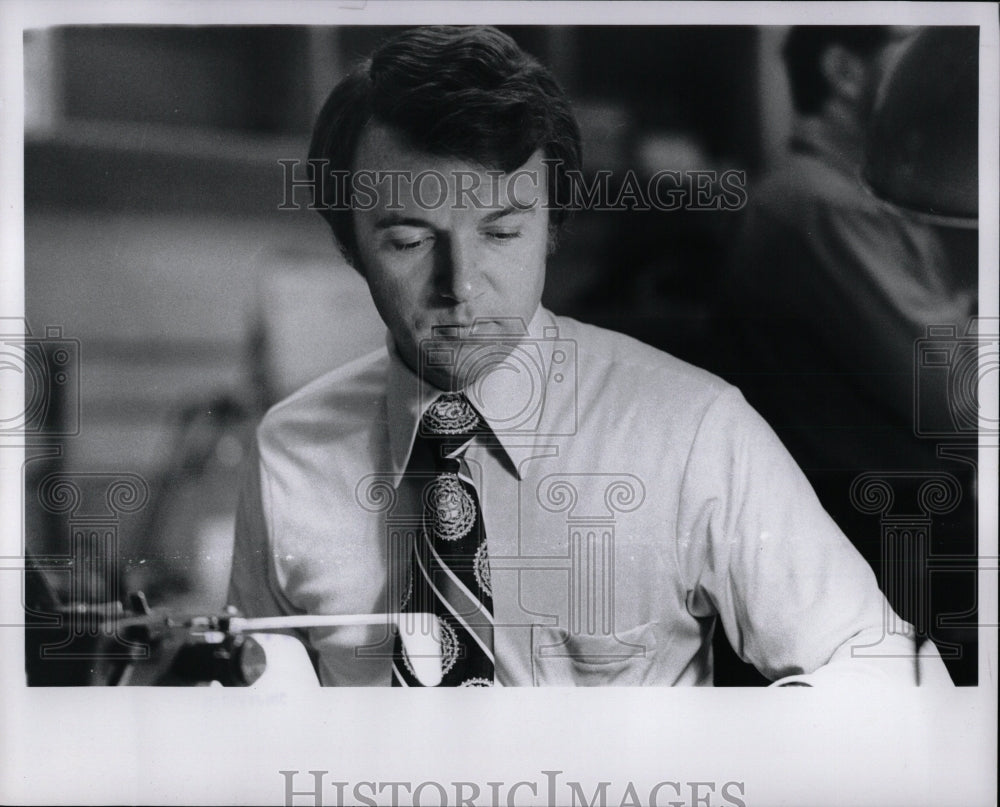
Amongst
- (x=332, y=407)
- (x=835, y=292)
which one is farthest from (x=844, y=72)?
(x=332, y=407)

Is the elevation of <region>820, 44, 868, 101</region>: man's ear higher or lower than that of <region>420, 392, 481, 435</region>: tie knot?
higher

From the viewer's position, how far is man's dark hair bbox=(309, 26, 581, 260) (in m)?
1.85

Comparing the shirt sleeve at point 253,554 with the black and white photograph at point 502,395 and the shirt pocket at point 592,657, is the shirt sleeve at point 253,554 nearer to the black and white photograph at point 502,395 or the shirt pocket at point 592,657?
the black and white photograph at point 502,395

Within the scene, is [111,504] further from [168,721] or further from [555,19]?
[555,19]

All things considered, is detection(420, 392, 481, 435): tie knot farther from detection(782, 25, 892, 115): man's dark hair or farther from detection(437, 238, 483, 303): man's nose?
detection(782, 25, 892, 115): man's dark hair

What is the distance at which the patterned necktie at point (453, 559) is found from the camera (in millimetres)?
1863

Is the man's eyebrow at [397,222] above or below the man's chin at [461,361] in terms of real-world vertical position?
above

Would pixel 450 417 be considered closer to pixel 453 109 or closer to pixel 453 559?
pixel 453 559

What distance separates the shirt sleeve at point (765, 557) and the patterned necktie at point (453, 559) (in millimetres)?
393

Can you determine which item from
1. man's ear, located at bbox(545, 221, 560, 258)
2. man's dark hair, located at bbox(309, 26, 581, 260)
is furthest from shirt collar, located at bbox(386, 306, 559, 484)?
man's dark hair, located at bbox(309, 26, 581, 260)

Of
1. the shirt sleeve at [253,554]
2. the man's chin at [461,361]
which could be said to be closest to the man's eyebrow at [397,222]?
the man's chin at [461,361]

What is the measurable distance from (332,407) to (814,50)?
1.14 metres

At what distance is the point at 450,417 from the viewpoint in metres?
1.88

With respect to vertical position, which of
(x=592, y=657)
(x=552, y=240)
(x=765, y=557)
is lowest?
(x=592, y=657)
